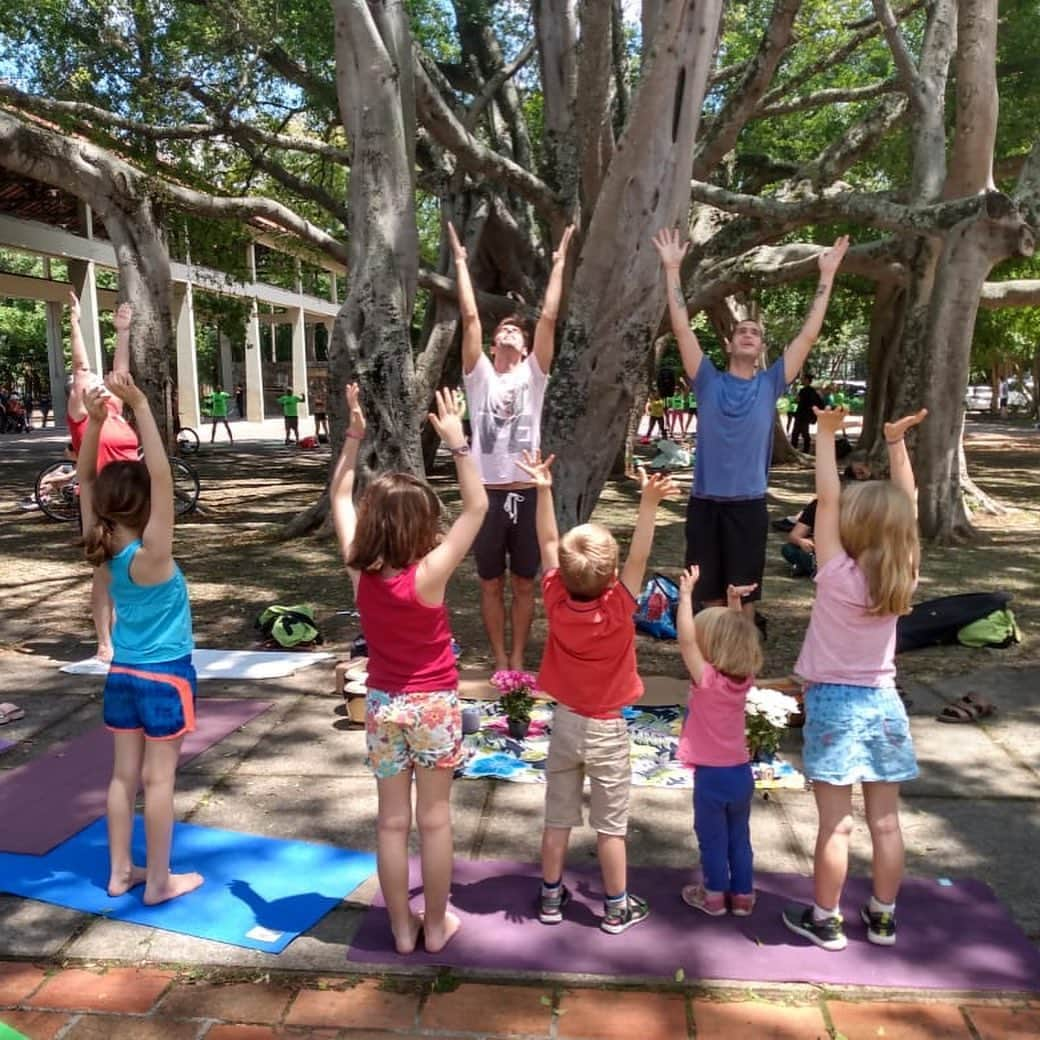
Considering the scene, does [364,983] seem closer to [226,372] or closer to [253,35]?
[253,35]

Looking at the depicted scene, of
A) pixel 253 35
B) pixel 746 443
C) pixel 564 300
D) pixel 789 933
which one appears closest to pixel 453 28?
pixel 253 35

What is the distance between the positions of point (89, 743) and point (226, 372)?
4472 centimetres

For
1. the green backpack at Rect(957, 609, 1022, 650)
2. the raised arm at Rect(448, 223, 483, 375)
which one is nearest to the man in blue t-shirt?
the raised arm at Rect(448, 223, 483, 375)

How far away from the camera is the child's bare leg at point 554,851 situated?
323cm

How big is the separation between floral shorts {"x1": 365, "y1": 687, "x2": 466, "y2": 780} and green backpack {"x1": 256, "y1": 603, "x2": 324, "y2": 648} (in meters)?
3.77

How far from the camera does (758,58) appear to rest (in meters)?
9.65

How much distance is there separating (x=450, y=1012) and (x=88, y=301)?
3015 centimetres

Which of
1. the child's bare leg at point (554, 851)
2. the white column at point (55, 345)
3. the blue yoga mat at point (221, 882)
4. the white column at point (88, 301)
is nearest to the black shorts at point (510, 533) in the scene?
the blue yoga mat at point (221, 882)

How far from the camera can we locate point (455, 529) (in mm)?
3016

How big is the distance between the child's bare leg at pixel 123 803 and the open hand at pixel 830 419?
245 cm

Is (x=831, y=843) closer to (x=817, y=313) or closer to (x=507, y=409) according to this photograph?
(x=817, y=313)

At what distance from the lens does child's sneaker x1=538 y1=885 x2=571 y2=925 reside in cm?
A: 324


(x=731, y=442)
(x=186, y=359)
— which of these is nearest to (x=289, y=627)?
(x=731, y=442)

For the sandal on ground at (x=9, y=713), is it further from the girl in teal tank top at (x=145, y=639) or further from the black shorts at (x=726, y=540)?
the black shorts at (x=726, y=540)
